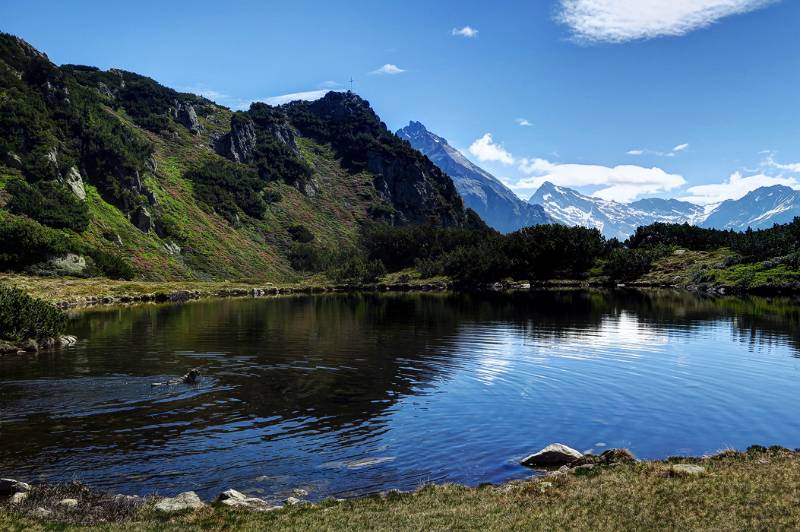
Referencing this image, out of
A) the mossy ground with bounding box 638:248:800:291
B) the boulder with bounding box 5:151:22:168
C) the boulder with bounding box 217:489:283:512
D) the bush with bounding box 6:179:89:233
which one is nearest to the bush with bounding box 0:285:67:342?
the boulder with bounding box 217:489:283:512

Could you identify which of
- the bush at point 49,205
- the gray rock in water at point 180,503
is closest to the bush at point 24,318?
the gray rock in water at point 180,503

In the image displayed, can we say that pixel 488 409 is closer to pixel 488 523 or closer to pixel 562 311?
pixel 488 523

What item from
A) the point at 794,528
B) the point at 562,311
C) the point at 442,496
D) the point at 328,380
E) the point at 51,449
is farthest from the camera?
the point at 562,311

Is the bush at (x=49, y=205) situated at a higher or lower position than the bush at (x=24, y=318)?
higher

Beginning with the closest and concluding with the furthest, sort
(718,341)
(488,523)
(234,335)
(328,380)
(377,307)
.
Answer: (488,523) < (328,380) < (718,341) < (234,335) < (377,307)

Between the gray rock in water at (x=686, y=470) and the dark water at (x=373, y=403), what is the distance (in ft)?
17.6

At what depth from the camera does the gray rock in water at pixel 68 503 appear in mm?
23312

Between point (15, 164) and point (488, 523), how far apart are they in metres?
216

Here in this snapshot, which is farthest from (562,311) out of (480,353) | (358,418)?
(358,418)

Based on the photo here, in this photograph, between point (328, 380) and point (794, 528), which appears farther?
point (328, 380)

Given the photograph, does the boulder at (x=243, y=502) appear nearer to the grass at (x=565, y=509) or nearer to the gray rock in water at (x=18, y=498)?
the grass at (x=565, y=509)

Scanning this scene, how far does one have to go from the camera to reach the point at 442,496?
23938 mm

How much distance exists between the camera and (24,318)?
211 feet

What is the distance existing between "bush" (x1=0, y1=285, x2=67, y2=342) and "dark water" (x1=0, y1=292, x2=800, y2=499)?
5664 mm
